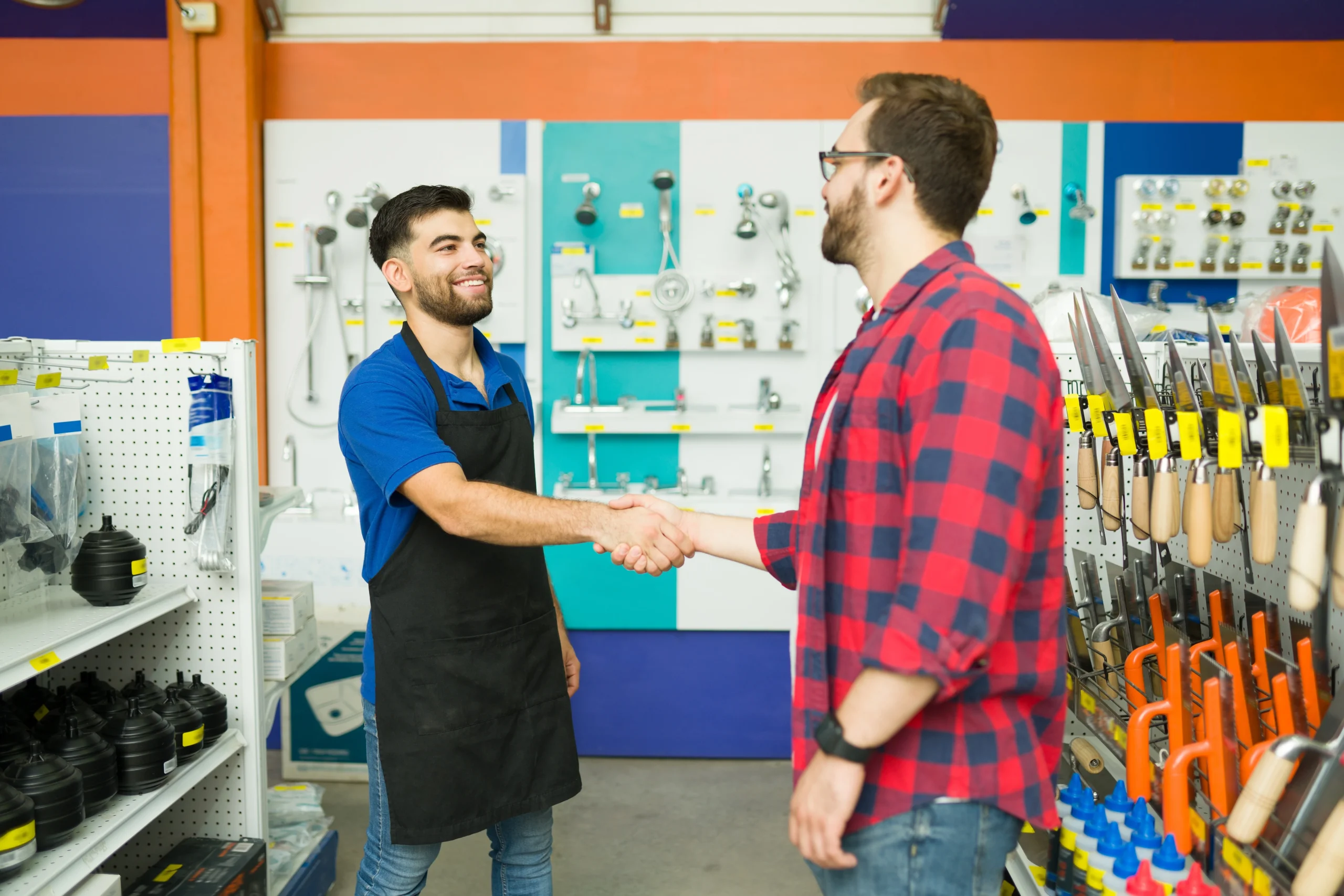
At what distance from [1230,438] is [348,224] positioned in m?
3.43

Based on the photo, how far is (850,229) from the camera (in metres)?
1.38

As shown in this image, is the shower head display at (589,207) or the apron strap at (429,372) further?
the shower head display at (589,207)

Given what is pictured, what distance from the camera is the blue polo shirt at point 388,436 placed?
1867 mm

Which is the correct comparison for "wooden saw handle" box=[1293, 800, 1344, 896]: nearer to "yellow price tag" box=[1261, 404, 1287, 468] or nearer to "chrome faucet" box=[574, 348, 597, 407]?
"yellow price tag" box=[1261, 404, 1287, 468]

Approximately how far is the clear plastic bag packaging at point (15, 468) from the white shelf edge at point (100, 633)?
0.23 meters

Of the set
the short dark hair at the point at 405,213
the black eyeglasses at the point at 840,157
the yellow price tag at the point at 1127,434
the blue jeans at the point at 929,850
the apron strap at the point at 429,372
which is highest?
the short dark hair at the point at 405,213

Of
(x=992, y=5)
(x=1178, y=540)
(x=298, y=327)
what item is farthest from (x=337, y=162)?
(x=1178, y=540)

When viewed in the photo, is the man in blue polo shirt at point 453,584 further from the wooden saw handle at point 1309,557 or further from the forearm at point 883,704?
the wooden saw handle at point 1309,557

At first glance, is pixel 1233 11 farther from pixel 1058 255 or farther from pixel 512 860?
pixel 512 860

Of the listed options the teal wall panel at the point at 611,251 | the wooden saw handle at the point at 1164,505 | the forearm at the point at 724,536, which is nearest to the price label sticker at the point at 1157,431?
the wooden saw handle at the point at 1164,505

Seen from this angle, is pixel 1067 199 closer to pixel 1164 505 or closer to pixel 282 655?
pixel 1164 505

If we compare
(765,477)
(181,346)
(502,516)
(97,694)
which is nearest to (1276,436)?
(502,516)

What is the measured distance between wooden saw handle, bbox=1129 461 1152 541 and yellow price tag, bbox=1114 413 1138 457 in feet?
0.13

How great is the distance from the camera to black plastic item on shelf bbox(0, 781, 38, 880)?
4.97 ft
